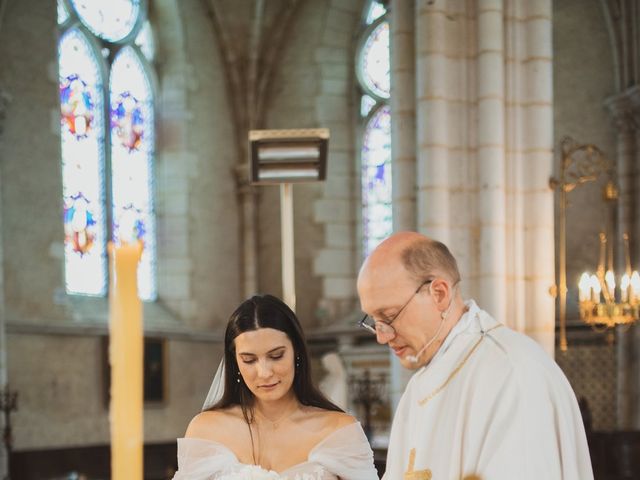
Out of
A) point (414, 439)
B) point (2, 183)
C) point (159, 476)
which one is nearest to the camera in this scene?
point (414, 439)

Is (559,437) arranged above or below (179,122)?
below

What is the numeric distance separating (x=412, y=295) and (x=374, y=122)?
533 inches

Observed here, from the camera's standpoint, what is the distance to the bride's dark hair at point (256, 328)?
3.47m

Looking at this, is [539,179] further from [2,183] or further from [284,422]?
[2,183]

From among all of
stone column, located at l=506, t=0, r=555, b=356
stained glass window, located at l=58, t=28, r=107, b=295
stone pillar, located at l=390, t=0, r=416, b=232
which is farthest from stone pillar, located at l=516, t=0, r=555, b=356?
stained glass window, located at l=58, t=28, r=107, b=295

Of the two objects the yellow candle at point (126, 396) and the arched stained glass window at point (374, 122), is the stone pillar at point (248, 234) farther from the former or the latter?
the yellow candle at point (126, 396)

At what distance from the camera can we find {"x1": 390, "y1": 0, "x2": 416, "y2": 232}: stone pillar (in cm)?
875

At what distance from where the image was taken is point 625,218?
12781 mm

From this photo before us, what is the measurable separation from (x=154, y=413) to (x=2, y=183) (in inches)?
147

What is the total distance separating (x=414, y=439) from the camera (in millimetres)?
2371

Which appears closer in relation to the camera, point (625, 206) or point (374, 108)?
point (625, 206)

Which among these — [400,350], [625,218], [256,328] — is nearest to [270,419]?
[256,328]

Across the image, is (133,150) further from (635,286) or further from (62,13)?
(635,286)

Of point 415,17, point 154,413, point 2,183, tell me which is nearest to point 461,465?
point 415,17
